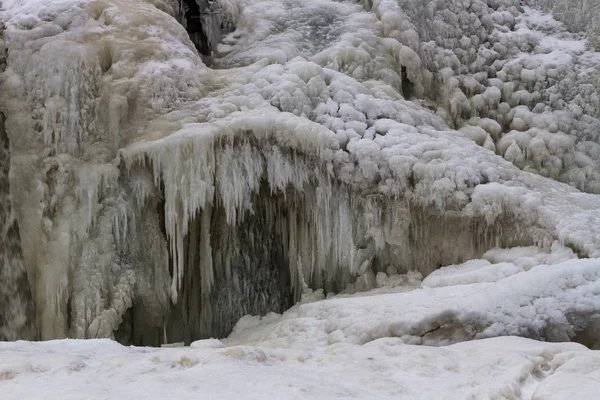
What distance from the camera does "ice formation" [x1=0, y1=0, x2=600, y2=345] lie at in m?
5.23

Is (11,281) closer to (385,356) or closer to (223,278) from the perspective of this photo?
(223,278)

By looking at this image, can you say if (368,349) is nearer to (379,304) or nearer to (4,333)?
(379,304)

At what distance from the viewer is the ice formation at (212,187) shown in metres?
5.23

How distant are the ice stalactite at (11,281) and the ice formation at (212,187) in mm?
82

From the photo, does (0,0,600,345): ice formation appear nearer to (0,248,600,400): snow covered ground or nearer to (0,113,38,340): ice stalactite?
(0,113,38,340): ice stalactite

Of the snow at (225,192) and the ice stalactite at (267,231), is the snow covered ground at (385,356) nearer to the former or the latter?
the snow at (225,192)

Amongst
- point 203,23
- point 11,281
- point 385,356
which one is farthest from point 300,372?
point 203,23

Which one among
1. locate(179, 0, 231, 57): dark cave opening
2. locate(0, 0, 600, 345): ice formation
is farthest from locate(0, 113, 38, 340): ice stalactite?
locate(179, 0, 231, 57): dark cave opening

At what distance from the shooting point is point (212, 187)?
543 cm

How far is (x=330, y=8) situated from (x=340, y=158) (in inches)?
117

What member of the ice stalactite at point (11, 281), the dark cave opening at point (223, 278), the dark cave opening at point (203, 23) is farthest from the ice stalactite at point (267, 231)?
the dark cave opening at point (203, 23)

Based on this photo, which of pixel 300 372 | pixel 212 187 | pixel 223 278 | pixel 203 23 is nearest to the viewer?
pixel 300 372

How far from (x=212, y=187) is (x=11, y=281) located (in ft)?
6.14

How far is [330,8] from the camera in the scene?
25.0 ft
